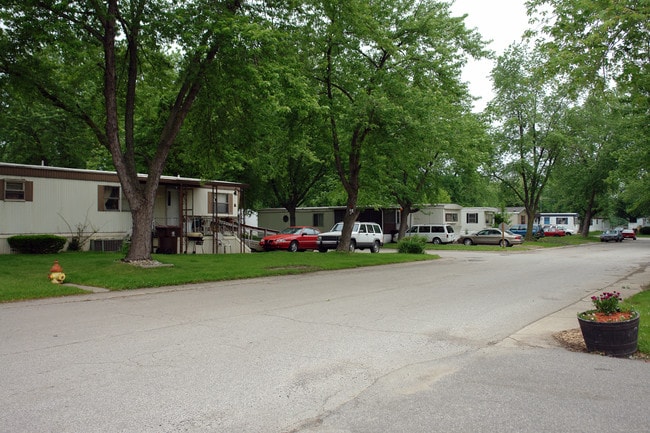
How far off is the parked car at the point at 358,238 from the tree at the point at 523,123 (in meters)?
15.4

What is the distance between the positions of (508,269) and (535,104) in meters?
25.8

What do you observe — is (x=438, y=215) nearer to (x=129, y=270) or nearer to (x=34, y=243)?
(x=34, y=243)

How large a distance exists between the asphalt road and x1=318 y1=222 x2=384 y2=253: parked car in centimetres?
1798

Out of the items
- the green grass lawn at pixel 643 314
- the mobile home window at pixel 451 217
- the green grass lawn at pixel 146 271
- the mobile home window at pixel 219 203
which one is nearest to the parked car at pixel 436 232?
the mobile home window at pixel 451 217

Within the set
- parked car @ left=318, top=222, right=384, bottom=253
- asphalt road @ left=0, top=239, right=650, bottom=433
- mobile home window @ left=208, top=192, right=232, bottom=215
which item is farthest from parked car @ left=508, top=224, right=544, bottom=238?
asphalt road @ left=0, top=239, right=650, bottom=433

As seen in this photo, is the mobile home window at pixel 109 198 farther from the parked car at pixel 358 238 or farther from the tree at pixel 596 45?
the tree at pixel 596 45

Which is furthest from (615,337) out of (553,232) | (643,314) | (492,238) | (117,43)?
(553,232)

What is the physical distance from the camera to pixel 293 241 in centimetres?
2869

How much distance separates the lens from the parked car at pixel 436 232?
41.6 meters

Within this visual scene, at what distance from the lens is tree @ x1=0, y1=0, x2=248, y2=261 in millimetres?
14906

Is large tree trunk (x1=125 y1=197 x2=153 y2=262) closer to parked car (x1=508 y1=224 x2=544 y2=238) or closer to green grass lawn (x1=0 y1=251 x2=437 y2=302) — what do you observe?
green grass lawn (x1=0 y1=251 x2=437 y2=302)

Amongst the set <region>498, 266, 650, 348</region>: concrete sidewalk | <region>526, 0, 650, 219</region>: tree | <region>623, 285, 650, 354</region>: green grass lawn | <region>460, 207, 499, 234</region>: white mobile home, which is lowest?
<region>498, 266, 650, 348</region>: concrete sidewalk

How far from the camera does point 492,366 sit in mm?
6000

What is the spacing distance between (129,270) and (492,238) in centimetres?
3081
